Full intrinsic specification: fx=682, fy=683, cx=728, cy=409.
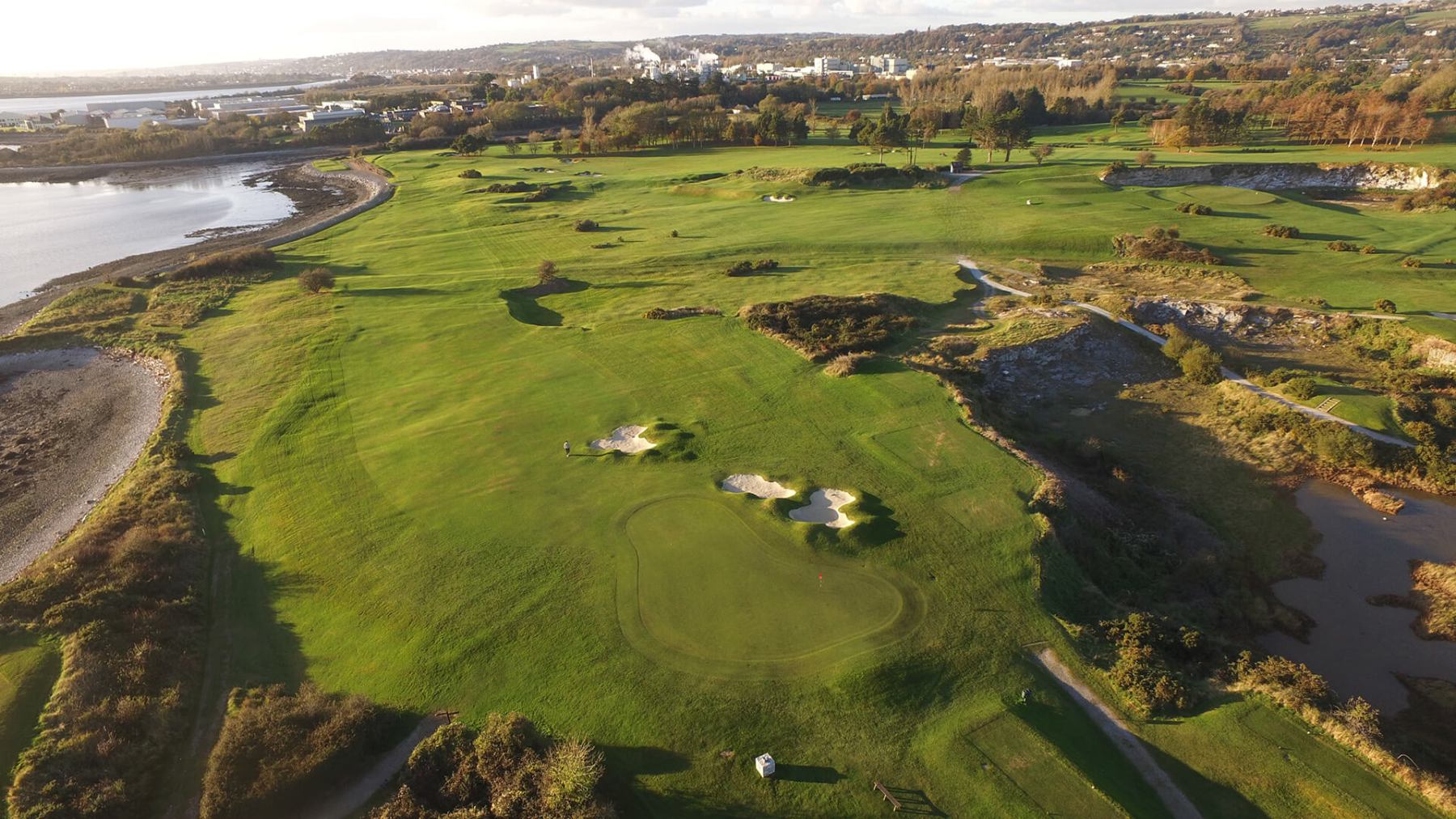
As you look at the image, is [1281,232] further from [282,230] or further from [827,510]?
[282,230]

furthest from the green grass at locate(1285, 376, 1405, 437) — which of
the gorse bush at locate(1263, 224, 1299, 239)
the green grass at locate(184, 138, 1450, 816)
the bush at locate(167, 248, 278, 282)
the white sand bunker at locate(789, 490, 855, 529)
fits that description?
the bush at locate(167, 248, 278, 282)

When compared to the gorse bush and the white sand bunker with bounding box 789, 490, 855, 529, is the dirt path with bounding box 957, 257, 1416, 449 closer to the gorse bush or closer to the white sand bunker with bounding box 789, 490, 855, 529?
the gorse bush

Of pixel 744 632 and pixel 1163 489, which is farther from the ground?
pixel 744 632

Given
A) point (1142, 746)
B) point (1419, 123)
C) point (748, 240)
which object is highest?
point (1419, 123)

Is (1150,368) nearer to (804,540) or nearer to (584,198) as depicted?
(804,540)

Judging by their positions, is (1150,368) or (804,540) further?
(1150,368)

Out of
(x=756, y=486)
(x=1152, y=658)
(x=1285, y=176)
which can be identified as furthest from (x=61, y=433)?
(x=1285, y=176)

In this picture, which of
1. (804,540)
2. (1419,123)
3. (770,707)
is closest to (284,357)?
(804,540)
